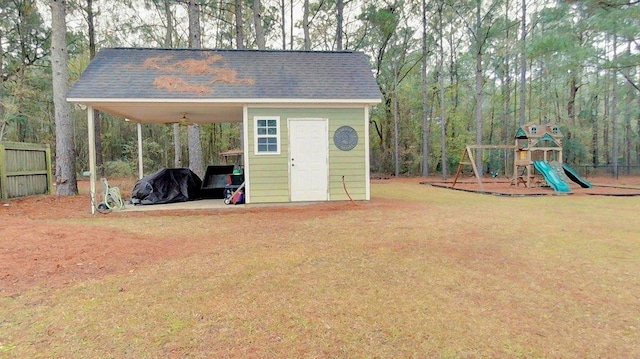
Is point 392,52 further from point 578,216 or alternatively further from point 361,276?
point 361,276

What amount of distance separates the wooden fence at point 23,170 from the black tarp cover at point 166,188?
281 cm

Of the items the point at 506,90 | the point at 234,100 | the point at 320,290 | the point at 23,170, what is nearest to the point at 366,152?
Answer: the point at 234,100

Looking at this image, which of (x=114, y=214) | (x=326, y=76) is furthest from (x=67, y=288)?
(x=326, y=76)

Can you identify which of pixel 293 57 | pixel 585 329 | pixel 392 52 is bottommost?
pixel 585 329

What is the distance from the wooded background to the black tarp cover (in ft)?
11.0

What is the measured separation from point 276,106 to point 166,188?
3.38 meters

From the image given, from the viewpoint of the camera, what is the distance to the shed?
799 centimetres

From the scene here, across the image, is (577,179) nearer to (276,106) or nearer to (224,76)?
(276,106)

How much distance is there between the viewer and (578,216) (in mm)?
6762

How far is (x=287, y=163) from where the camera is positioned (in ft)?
27.6

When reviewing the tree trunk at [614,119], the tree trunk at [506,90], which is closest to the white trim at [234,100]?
the tree trunk at [614,119]

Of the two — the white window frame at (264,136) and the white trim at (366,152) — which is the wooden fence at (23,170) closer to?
the white window frame at (264,136)

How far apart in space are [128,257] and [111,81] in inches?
209

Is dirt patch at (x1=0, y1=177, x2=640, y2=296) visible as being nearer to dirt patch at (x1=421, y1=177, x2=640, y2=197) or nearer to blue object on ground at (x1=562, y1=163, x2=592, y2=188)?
dirt patch at (x1=421, y1=177, x2=640, y2=197)
